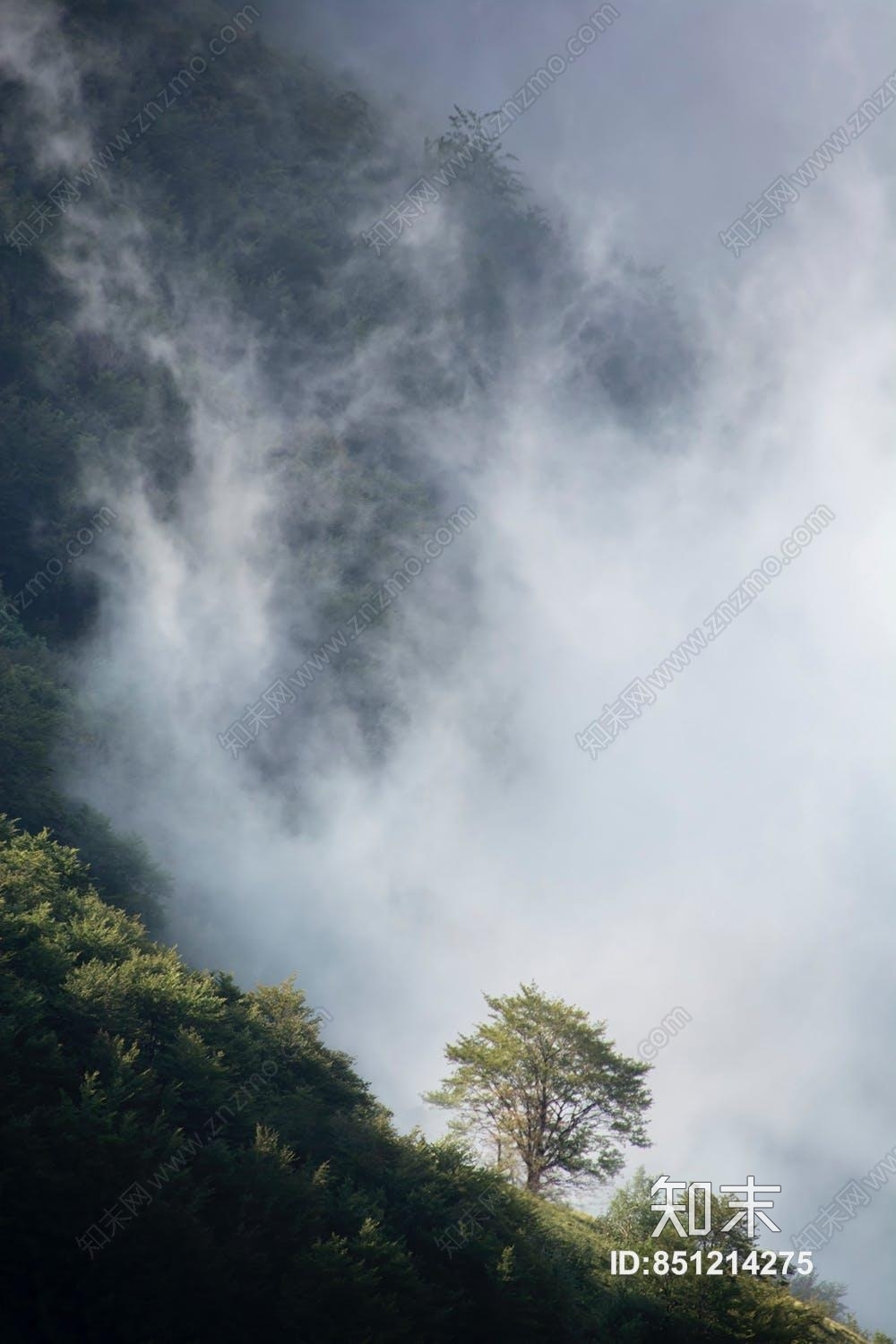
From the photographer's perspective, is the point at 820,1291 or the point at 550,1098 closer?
the point at 550,1098

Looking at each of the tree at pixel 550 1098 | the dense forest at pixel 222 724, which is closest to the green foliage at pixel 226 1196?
the dense forest at pixel 222 724

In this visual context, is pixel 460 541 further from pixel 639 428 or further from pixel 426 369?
pixel 639 428

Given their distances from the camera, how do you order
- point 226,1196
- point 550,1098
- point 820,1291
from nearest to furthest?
1. point 226,1196
2. point 550,1098
3. point 820,1291

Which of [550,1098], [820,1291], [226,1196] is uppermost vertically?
[550,1098]

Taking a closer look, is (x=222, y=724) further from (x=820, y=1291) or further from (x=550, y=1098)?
(x=820, y=1291)

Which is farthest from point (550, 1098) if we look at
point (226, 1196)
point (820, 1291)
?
point (820, 1291)

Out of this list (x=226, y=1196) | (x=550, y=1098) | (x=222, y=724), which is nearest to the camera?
(x=226, y=1196)
